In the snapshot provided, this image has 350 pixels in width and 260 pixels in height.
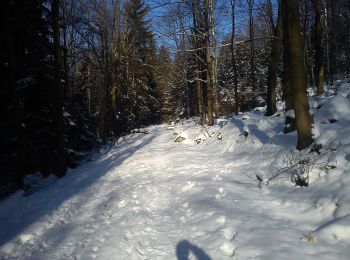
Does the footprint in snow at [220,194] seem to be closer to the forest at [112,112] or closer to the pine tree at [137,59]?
the forest at [112,112]

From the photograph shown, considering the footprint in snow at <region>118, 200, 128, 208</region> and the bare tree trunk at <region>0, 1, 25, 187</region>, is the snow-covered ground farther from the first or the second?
the bare tree trunk at <region>0, 1, 25, 187</region>

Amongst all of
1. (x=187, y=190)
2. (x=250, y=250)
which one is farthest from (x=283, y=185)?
(x=250, y=250)

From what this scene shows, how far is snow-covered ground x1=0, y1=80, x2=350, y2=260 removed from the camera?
17.8 ft

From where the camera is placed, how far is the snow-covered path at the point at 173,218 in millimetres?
5430

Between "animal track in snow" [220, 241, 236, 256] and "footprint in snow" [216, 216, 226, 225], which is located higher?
"footprint in snow" [216, 216, 226, 225]

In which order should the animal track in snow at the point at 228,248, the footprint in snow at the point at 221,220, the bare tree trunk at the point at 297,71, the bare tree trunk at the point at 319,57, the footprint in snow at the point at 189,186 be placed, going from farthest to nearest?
the bare tree trunk at the point at 319,57
the footprint in snow at the point at 189,186
the bare tree trunk at the point at 297,71
the footprint in snow at the point at 221,220
the animal track in snow at the point at 228,248

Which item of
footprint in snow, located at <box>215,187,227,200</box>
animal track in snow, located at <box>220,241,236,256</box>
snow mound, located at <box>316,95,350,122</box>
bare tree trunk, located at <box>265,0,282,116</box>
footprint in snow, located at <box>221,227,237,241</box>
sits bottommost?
animal track in snow, located at <box>220,241,236,256</box>

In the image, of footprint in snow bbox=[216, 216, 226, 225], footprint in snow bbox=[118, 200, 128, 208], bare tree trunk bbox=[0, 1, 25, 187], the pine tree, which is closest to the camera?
footprint in snow bbox=[216, 216, 226, 225]

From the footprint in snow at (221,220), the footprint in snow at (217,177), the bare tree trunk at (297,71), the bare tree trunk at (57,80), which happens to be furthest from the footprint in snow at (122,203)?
the bare tree trunk at (57,80)

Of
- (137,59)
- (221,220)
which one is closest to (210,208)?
(221,220)

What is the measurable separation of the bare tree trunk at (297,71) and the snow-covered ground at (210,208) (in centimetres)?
41

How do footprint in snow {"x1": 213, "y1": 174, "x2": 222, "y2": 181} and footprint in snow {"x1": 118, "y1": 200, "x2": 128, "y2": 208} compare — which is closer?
footprint in snow {"x1": 118, "y1": 200, "x2": 128, "y2": 208}

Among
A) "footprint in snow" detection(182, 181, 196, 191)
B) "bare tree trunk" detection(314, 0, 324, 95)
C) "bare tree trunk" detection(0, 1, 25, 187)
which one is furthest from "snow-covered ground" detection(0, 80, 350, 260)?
"bare tree trunk" detection(314, 0, 324, 95)

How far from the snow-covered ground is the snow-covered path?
0.07 ft
